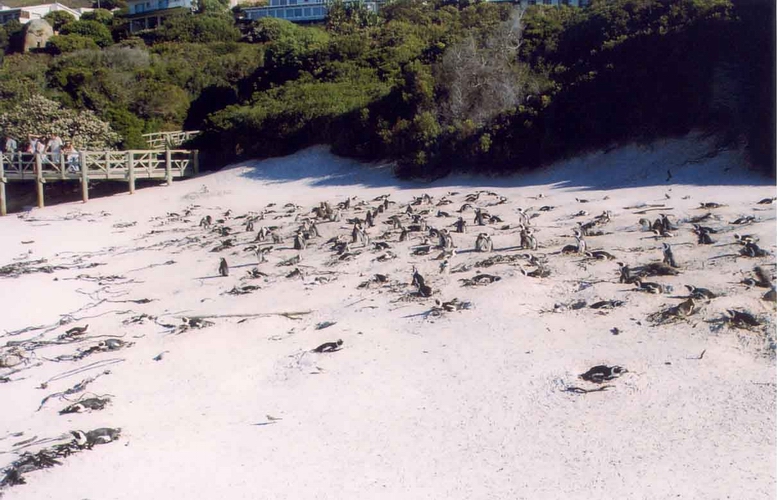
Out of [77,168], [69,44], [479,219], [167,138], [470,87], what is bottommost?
[479,219]

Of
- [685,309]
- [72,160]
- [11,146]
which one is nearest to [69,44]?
[11,146]

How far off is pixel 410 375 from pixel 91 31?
59435 mm

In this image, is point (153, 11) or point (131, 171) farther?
point (153, 11)

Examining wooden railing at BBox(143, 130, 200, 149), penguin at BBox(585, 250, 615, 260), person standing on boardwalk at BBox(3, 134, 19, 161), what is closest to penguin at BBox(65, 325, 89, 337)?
penguin at BBox(585, 250, 615, 260)

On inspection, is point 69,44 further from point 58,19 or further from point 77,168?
point 77,168

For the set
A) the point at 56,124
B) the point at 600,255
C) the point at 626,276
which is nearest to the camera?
the point at 626,276

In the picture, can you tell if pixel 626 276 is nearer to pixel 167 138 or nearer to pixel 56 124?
pixel 167 138

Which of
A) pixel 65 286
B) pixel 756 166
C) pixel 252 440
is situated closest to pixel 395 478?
pixel 252 440

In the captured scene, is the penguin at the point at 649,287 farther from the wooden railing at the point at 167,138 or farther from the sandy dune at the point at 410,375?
the wooden railing at the point at 167,138

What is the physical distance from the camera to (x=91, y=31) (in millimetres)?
59094

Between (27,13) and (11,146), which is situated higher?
(27,13)

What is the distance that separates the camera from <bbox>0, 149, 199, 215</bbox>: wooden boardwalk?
24445 millimetres

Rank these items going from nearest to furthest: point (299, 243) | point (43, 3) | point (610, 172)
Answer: point (299, 243), point (610, 172), point (43, 3)

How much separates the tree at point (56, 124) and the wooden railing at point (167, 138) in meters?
1.65
